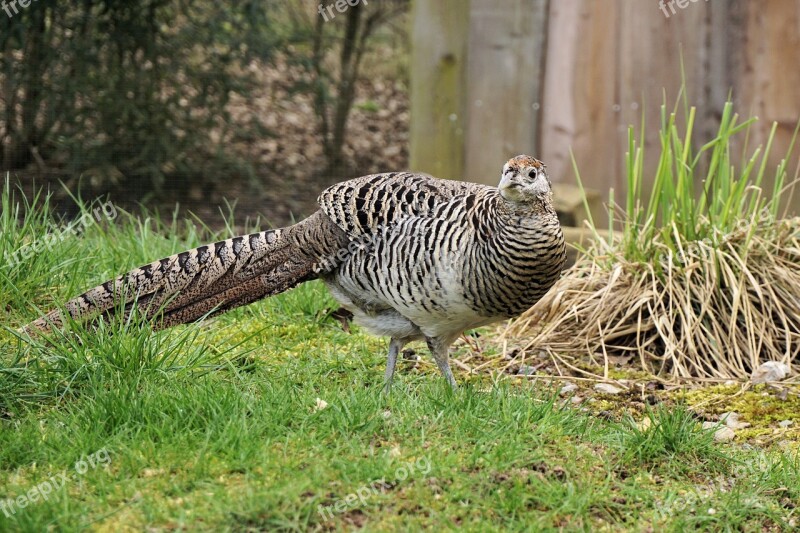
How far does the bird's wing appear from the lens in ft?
13.8

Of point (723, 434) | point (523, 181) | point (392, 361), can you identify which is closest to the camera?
point (523, 181)

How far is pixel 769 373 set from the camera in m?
4.80

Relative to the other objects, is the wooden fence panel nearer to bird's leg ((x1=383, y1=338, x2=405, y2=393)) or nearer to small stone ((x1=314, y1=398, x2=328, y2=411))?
bird's leg ((x1=383, y1=338, x2=405, y2=393))

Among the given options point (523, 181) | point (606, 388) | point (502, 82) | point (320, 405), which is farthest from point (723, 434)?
point (502, 82)

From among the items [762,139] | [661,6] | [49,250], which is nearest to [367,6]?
[661,6]

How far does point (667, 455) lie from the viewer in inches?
146

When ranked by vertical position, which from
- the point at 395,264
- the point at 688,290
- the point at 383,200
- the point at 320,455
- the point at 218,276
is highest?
the point at 383,200

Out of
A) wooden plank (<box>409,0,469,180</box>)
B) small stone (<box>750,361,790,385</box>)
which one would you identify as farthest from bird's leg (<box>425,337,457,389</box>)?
wooden plank (<box>409,0,469,180</box>)

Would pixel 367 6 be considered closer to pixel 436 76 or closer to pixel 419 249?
pixel 436 76

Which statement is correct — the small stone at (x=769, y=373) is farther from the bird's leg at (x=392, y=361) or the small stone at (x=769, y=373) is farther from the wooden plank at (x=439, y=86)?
the wooden plank at (x=439, y=86)

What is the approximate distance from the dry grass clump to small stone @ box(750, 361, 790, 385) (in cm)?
7

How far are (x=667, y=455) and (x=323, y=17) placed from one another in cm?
541

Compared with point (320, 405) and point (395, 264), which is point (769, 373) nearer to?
point (395, 264)

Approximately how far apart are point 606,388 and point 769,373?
2.62 ft
